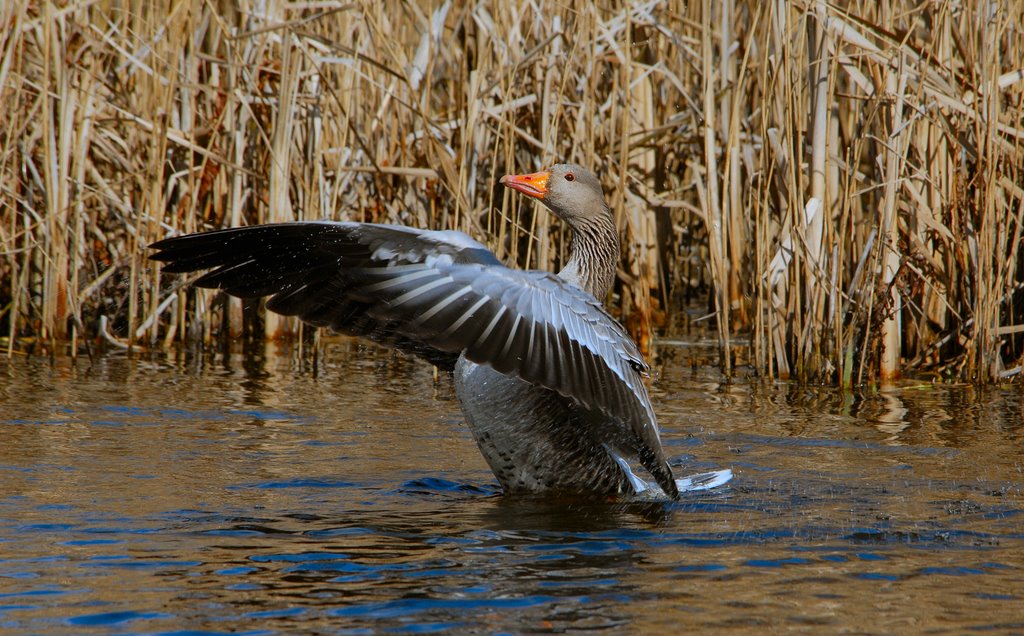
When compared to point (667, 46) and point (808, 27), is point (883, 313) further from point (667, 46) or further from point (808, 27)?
point (667, 46)

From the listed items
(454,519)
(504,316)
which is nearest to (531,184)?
(504,316)

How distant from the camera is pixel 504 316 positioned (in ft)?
15.9

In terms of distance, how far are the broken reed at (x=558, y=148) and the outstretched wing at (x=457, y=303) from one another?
98.7 inches

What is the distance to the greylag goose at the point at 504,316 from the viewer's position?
4.85 m

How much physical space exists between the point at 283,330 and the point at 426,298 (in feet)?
16.9

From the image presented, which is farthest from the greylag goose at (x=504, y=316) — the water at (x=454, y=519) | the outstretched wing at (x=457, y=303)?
the water at (x=454, y=519)

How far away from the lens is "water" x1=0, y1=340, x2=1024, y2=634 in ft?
13.4

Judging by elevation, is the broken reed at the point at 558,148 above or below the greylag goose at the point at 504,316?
above

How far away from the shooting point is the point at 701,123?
9562mm

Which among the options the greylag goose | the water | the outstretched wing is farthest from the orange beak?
the water

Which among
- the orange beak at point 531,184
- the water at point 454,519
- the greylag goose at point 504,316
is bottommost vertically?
the water at point 454,519

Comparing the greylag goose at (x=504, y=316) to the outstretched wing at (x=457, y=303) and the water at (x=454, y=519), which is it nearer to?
the outstretched wing at (x=457, y=303)

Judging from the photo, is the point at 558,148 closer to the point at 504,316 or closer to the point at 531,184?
the point at 531,184

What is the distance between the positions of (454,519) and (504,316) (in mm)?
1031
